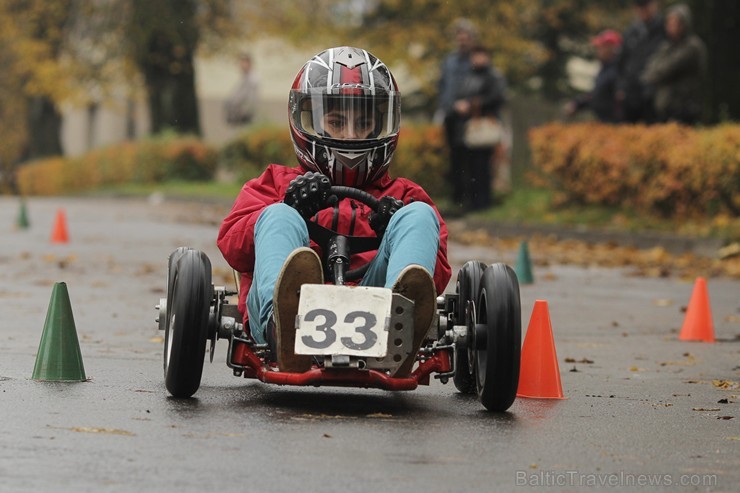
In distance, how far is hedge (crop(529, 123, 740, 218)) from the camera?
16.3 metres

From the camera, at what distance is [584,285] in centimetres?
1330

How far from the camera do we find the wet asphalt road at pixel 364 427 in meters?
4.68

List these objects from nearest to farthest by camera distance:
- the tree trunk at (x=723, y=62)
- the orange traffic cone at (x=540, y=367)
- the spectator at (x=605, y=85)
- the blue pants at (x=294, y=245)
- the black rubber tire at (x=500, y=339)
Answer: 1. the black rubber tire at (x=500, y=339)
2. the blue pants at (x=294, y=245)
3. the orange traffic cone at (x=540, y=367)
4. the tree trunk at (x=723, y=62)
5. the spectator at (x=605, y=85)

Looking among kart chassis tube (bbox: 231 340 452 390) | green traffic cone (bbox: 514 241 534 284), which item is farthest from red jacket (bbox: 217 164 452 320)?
green traffic cone (bbox: 514 241 534 284)

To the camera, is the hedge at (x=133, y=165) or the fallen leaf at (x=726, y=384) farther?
the hedge at (x=133, y=165)

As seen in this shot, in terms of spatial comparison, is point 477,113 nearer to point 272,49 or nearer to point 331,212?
point 272,49

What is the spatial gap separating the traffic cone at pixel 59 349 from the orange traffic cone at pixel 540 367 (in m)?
1.88

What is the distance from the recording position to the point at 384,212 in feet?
21.6

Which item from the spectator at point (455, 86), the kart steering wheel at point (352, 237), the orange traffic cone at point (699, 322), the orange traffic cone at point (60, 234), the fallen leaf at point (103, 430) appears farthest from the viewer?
the spectator at point (455, 86)

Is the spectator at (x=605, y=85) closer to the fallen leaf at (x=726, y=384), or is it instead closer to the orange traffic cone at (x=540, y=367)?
the fallen leaf at (x=726, y=384)

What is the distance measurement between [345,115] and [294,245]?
0.83m

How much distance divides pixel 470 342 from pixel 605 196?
41.1 ft

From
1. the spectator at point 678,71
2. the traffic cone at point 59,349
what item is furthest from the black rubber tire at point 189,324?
the spectator at point 678,71

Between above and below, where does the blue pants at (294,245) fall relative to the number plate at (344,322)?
above
